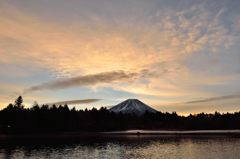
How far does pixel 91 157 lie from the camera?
54281 mm

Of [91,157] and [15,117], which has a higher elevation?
[15,117]

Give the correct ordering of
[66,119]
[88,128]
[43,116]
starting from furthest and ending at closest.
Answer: [88,128] < [66,119] < [43,116]

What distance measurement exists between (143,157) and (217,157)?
1466cm

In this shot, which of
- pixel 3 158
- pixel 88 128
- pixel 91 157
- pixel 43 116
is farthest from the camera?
pixel 88 128

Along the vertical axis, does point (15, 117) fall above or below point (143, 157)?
above

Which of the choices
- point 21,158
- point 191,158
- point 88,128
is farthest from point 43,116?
point 191,158

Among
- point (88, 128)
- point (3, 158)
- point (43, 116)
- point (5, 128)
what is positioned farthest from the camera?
point (88, 128)

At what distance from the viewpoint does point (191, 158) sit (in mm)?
53625

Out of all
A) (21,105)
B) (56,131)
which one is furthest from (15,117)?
(21,105)

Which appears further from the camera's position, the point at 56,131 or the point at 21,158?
the point at 56,131

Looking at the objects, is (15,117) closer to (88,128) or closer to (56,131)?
(56,131)

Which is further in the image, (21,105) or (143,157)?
(21,105)

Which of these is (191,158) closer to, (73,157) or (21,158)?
(73,157)

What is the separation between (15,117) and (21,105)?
41.0 metres
